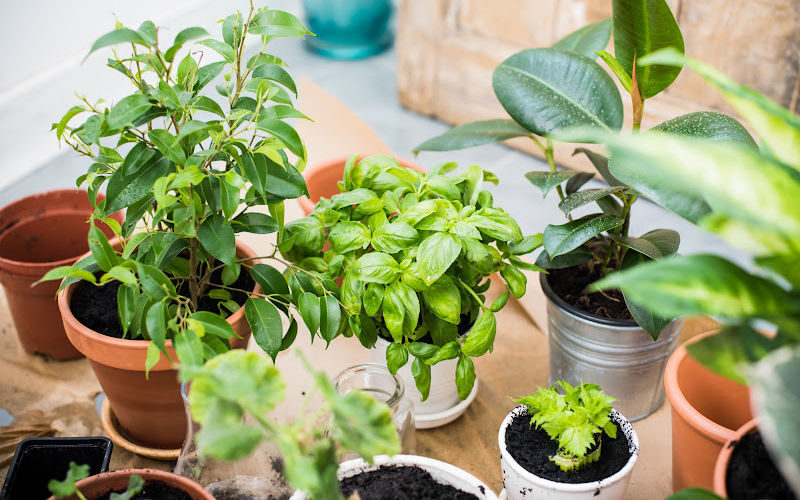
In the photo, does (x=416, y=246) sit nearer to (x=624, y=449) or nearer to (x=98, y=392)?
(x=624, y=449)

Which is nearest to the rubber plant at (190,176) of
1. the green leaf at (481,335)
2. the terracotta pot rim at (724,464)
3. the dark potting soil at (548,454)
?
the green leaf at (481,335)

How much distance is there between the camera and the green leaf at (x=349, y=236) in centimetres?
108

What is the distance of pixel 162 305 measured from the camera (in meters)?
0.86

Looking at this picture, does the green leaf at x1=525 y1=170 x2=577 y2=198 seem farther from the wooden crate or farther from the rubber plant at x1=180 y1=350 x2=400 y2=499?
the wooden crate

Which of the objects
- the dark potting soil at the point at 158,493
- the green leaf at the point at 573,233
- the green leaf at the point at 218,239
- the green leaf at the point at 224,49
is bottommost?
the dark potting soil at the point at 158,493

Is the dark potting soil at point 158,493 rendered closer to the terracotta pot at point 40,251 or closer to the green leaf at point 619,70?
the terracotta pot at point 40,251

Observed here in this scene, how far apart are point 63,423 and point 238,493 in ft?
1.50

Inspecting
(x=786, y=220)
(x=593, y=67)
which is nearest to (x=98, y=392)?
(x=593, y=67)

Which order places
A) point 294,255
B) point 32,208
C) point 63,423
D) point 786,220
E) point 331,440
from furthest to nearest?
point 32,208 < point 63,423 < point 294,255 < point 331,440 < point 786,220

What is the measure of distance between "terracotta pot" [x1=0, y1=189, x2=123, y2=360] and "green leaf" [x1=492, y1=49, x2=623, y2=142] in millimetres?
767

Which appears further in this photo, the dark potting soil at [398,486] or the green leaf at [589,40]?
the green leaf at [589,40]

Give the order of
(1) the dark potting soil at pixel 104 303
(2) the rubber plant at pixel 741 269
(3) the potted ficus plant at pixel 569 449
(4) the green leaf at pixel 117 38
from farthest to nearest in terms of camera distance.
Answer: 1. (1) the dark potting soil at pixel 104 303
2. (3) the potted ficus plant at pixel 569 449
3. (4) the green leaf at pixel 117 38
4. (2) the rubber plant at pixel 741 269

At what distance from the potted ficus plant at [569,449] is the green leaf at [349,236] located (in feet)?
1.05

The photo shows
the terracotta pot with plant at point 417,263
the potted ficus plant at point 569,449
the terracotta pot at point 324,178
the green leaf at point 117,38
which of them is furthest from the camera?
the terracotta pot at point 324,178
